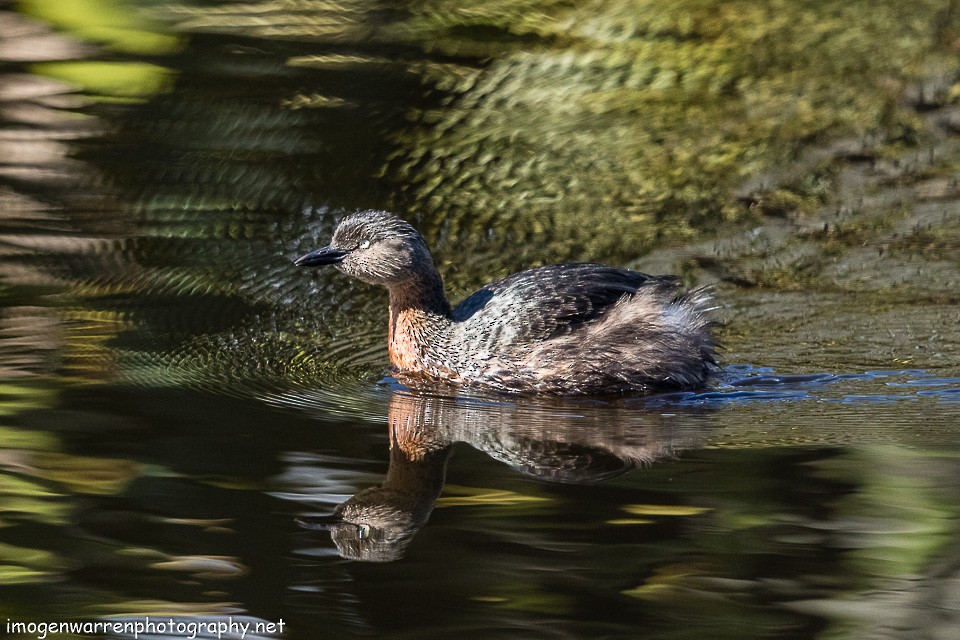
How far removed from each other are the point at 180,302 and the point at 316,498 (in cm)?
363

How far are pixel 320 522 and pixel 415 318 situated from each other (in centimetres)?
315

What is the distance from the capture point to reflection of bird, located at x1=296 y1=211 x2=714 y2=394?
761cm

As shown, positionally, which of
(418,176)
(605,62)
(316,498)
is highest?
(605,62)

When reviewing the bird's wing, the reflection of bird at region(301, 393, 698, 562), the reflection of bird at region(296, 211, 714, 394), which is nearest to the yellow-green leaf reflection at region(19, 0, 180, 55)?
the reflection of bird at region(296, 211, 714, 394)

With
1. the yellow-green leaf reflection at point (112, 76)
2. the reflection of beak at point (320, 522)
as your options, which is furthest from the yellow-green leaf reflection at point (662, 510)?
the yellow-green leaf reflection at point (112, 76)

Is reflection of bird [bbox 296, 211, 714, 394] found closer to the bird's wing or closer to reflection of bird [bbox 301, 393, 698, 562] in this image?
the bird's wing

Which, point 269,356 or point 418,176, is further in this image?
point 418,176

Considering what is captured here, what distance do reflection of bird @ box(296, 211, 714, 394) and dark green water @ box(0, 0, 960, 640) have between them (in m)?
0.25

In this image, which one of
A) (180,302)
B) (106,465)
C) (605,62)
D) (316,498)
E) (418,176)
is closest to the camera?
(316,498)

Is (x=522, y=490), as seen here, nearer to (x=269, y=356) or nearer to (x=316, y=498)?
(x=316, y=498)

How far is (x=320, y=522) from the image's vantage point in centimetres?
519

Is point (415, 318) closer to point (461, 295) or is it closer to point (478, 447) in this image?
point (461, 295)

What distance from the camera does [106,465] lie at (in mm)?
5809

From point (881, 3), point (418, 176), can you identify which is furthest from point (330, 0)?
point (881, 3)
